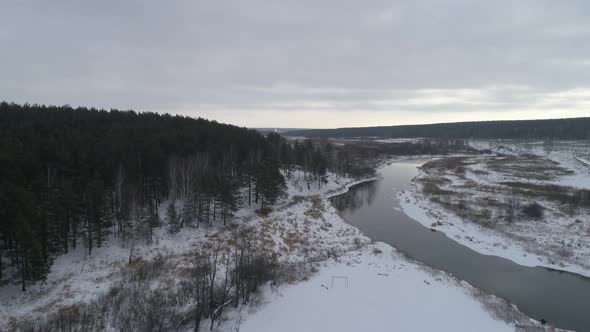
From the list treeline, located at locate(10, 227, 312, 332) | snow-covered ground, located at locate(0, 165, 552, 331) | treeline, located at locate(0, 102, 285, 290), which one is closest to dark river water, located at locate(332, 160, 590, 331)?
snow-covered ground, located at locate(0, 165, 552, 331)

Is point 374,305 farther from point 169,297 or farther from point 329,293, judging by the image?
point 169,297

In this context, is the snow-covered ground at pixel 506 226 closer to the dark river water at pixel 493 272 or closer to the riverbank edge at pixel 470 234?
the riverbank edge at pixel 470 234

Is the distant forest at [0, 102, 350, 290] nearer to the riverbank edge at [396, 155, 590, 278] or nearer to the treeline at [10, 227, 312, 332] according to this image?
the treeline at [10, 227, 312, 332]

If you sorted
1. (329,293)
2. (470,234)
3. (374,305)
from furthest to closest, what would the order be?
(470,234) → (329,293) → (374,305)

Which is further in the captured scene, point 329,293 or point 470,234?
point 470,234

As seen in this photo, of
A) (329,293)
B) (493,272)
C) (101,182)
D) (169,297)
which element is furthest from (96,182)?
(493,272)

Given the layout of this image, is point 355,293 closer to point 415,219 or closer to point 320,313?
point 320,313

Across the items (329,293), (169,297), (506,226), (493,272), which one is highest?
(506,226)
